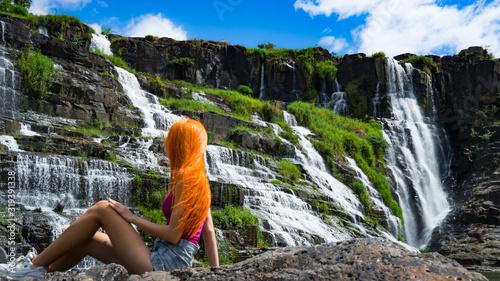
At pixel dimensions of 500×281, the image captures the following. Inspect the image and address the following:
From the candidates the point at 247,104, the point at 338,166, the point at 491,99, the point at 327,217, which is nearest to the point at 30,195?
the point at 327,217

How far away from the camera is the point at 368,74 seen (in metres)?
31.4

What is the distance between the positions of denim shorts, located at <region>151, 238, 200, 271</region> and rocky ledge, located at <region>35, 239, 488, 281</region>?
414 millimetres

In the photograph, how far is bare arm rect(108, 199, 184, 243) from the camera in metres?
2.82

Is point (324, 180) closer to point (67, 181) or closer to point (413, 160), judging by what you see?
point (413, 160)

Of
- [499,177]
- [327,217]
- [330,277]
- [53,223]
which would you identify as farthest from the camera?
[499,177]

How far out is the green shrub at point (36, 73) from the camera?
15.9m

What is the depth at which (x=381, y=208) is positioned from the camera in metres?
19.0

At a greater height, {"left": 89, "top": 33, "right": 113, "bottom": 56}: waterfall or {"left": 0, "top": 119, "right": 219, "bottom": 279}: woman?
{"left": 89, "top": 33, "right": 113, "bottom": 56}: waterfall

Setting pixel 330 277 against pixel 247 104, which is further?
pixel 247 104

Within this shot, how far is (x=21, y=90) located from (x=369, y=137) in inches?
686

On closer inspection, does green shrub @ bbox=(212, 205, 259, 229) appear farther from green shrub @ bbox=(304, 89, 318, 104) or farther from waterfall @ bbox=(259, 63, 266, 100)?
green shrub @ bbox=(304, 89, 318, 104)

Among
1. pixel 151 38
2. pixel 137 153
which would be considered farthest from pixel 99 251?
pixel 151 38

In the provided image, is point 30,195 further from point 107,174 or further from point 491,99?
point 491,99

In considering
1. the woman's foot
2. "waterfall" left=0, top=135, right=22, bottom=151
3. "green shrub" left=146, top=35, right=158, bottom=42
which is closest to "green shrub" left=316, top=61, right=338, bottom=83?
"green shrub" left=146, top=35, right=158, bottom=42
